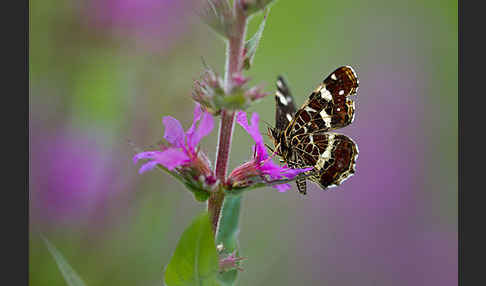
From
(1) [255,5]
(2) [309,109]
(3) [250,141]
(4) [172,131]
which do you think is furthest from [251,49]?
(3) [250,141]

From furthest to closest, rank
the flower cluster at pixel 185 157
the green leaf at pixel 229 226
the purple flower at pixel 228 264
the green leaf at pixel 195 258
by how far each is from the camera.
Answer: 1. the green leaf at pixel 229 226
2. the purple flower at pixel 228 264
3. the flower cluster at pixel 185 157
4. the green leaf at pixel 195 258

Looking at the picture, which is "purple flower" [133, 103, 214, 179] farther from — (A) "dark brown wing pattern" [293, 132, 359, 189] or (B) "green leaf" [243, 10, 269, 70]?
(A) "dark brown wing pattern" [293, 132, 359, 189]

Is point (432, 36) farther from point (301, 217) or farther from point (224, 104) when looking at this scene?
point (224, 104)

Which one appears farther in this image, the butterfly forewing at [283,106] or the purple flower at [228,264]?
the butterfly forewing at [283,106]

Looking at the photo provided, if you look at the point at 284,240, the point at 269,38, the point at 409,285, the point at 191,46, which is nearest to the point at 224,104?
the point at 191,46

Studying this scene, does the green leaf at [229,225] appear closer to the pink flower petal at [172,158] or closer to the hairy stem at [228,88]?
the hairy stem at [228,88]

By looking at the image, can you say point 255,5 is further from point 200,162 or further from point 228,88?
point 200,162

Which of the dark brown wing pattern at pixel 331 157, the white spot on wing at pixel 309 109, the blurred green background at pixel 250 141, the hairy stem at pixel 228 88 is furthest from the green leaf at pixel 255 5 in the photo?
the blurred green background at pixel 250 141
